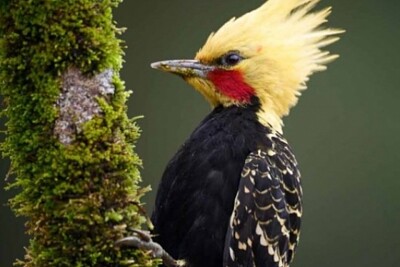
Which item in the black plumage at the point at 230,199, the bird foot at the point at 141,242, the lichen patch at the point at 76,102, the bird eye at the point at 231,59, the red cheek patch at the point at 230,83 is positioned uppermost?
the bird eye at the point at 231,59

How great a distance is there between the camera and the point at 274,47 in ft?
14.7

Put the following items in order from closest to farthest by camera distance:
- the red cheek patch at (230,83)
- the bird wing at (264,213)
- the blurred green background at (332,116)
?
1. the bird wing at (264,213)
2. the red cheek patch at (230,83)
3. the blurred green background at (332,116)

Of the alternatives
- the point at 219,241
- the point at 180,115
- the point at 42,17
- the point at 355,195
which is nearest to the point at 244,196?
the point at 219,241

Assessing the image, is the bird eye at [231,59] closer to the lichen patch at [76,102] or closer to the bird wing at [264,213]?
the bird wing at [264,213]

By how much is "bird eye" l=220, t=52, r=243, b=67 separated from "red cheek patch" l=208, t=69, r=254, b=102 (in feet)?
0.15

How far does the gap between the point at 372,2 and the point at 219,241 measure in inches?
183

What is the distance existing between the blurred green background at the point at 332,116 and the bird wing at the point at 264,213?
3.37 meters

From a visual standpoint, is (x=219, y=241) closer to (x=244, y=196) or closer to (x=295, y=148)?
(x=244, y=196)

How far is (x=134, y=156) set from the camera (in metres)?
3.02

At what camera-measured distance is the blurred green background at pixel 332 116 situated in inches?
298

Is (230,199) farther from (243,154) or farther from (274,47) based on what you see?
(274,47)

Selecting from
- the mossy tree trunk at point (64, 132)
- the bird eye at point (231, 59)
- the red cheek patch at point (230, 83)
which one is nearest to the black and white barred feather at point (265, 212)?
the red cheek patch at point (230, 83)

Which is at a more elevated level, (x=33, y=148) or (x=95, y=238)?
(x=33, y=148)

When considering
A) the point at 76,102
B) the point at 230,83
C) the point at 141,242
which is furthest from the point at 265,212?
the point at 76,102
